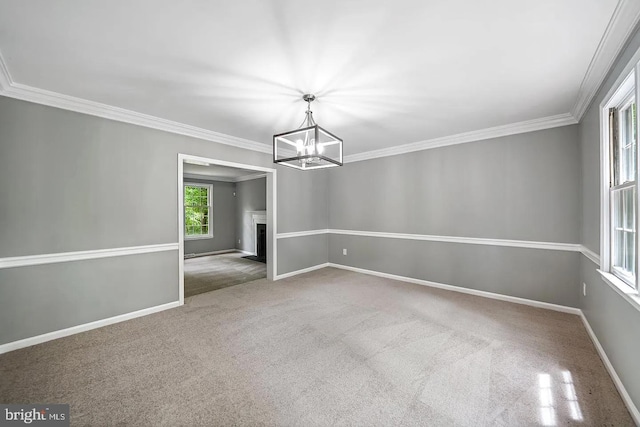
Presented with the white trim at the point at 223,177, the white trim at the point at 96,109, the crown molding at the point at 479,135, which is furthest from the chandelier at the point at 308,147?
the white trim at the point at 223,177

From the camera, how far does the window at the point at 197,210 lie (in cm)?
767

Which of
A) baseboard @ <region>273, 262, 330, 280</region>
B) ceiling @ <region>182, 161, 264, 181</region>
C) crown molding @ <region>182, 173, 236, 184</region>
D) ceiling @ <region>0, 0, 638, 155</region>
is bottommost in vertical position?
baseboard @ <region>273, 262, 330, 280</region>

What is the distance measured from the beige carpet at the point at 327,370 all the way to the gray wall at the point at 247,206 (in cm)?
473

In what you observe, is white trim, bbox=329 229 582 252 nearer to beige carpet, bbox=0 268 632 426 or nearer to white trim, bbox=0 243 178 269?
beige carpet, bbox=0 268 632 426

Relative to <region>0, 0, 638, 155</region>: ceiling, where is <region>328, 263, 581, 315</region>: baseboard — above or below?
below

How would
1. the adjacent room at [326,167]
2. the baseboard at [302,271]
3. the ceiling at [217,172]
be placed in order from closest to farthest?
the adjacent room at [326,167] < the baseboard at [302,271] < the ceiling at [217,172]

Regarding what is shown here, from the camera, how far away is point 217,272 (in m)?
5.58

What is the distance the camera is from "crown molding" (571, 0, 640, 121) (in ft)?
5.04

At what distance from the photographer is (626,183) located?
1.96 meters

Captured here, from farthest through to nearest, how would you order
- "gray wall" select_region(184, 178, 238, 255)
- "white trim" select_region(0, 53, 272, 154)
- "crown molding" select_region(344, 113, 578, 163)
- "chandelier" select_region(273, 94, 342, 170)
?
"gray wall" select_region(184, 178, 238, 255) < "crown molding" select_region(344, 113, 578, 163) < "white trim" select_region(0, 53, 272, 154) < "chandelier" select_region(273, 94, 342, 170)

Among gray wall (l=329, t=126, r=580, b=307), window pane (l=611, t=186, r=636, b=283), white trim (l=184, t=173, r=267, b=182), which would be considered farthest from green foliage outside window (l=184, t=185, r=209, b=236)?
window pane (l=611, t=186, r=636, b=283)

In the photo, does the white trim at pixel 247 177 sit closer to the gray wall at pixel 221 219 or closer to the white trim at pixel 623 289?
the gray wall at pixel 221 219

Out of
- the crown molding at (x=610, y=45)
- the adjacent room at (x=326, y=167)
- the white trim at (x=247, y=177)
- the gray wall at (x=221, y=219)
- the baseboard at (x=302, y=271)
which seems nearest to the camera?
the crown molding at (x=610, y=45)

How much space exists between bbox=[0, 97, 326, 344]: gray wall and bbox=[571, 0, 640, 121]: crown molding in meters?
4.31
